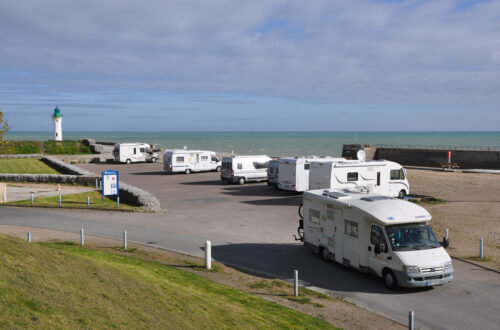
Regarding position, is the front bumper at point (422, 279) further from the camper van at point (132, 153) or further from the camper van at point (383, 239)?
the camper van at point (132, 153)

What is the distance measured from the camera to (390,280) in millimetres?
13031

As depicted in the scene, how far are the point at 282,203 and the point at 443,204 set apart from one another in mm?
9394

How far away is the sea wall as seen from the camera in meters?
Result: 54.9

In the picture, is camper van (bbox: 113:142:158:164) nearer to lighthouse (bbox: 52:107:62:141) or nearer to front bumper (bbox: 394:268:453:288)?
lighthouse (bbox: 52:107:62:141)

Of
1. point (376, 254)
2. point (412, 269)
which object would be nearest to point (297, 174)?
point (376, 254)

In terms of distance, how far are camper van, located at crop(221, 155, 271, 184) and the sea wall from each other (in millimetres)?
31139

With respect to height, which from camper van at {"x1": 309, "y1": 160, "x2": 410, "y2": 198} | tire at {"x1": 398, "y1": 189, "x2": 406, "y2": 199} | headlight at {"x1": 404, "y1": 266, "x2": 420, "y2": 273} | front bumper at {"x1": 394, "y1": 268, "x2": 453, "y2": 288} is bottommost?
front bumper at {"x1": 394, "y1": 268, "x2": 453, "y2": 288}

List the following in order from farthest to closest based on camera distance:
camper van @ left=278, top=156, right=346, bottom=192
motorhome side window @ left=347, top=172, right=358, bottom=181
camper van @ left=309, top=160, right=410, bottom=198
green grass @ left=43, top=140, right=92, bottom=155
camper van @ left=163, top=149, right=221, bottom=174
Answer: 1. green grass @ left=43, top=140, right=92, bottom=155
2. camper van @ left=163, top=149, right=221, bottom=174
3. camper van @ left=278, top=156, right=346, bottom=192
4. motorhome side window @ left=347, top=172, right=358, bottom=181
5. camper van @ left=309, top=160, right=410, bottom=198

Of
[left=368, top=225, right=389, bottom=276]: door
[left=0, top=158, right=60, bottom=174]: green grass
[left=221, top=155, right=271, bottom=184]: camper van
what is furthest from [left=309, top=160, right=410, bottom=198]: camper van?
[left=0, top=158, right=60, bottom=174]: green grass

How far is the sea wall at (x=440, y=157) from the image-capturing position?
2162 inches

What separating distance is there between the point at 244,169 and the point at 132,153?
24135mm

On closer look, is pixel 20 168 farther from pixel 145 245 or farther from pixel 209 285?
pixel 209 285

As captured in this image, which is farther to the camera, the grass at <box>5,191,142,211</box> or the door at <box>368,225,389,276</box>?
the grass at <box>5,191,142,211</box>

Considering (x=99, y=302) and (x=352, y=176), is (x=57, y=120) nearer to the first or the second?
(x=352, y=176)
